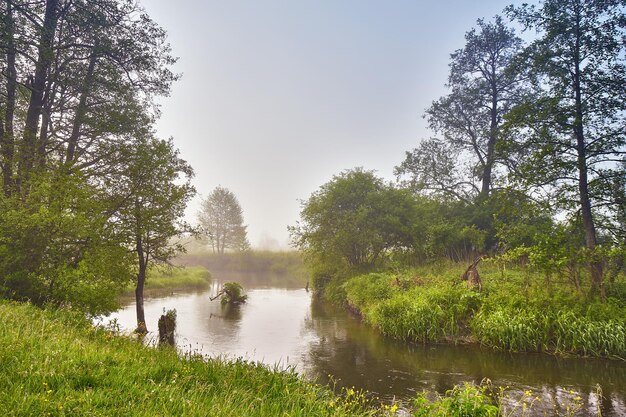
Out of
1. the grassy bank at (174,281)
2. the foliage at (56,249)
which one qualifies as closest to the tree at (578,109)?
the foliage at (56,249)

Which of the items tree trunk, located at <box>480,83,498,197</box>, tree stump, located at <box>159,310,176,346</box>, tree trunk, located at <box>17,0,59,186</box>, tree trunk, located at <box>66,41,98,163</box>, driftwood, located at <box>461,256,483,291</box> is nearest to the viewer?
tree trunk, located at <box>17,0,59,186</box>

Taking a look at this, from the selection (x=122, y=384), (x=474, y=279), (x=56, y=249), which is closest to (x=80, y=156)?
(x=56, y=249)

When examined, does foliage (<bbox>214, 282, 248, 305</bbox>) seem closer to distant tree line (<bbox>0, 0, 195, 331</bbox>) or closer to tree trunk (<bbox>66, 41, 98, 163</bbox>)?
distant tree line (<bbox>0, 0, 195, 331</bbox>)

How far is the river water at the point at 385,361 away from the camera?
8992mm

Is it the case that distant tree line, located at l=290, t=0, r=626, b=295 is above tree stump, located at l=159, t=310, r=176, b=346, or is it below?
above

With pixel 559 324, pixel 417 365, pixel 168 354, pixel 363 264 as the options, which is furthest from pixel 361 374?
pixel 363 264

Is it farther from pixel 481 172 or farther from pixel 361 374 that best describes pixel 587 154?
pixel 361 374

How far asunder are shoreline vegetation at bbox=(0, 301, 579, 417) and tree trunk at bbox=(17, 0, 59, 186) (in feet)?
27.5

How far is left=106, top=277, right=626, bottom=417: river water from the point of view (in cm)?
899

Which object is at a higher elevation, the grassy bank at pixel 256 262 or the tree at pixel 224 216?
the tree at pixel 224 216

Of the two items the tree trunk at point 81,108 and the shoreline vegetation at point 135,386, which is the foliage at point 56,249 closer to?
the shoreline vegetation at point 135,386

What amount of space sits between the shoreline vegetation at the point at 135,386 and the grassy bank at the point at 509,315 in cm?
814

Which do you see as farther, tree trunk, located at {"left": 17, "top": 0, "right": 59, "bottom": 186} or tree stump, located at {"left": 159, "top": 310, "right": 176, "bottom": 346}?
tree stump, located at {"left": 159, "top": 310, "right": 176, "bottom": 346}

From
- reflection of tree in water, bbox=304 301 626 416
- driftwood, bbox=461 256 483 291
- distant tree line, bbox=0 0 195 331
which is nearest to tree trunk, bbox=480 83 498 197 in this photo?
driftwood, bbox=461 256 483 291
